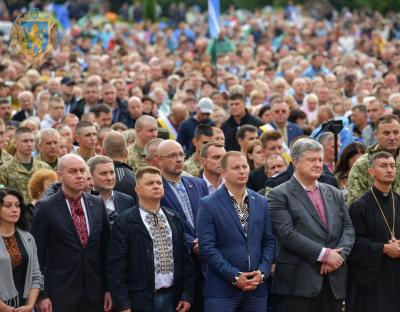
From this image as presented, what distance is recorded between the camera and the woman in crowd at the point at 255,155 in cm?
1434

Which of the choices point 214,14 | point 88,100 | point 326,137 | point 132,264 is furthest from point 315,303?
point 214,14

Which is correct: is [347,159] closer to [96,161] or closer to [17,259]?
[96,161]

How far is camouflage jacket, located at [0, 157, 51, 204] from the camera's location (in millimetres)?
13719

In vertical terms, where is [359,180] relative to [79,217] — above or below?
below

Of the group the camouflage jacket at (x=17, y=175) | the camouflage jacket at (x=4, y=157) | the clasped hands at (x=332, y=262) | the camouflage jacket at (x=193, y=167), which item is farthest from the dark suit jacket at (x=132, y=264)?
the camouflage jacket at (x=4, y=157)

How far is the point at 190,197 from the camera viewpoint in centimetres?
1173

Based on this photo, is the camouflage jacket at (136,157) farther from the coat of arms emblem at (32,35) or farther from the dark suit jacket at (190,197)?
the dark suit jacket at (190,197)

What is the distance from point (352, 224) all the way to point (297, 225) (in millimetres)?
714

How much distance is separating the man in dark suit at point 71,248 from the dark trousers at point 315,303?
163 centimetres

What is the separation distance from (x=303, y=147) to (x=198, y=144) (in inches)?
144

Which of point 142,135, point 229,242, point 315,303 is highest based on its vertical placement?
point 142,135

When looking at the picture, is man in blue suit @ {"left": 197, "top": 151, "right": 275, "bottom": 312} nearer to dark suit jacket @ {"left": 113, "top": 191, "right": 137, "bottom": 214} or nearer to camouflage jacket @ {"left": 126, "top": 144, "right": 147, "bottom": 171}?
dark suit jacket @ {"left": 113, "top": 191, "right": 137, "bottom": 214}

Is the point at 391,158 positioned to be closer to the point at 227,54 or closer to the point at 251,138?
the point at 251,138

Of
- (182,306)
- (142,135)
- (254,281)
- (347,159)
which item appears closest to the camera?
(254,281)
